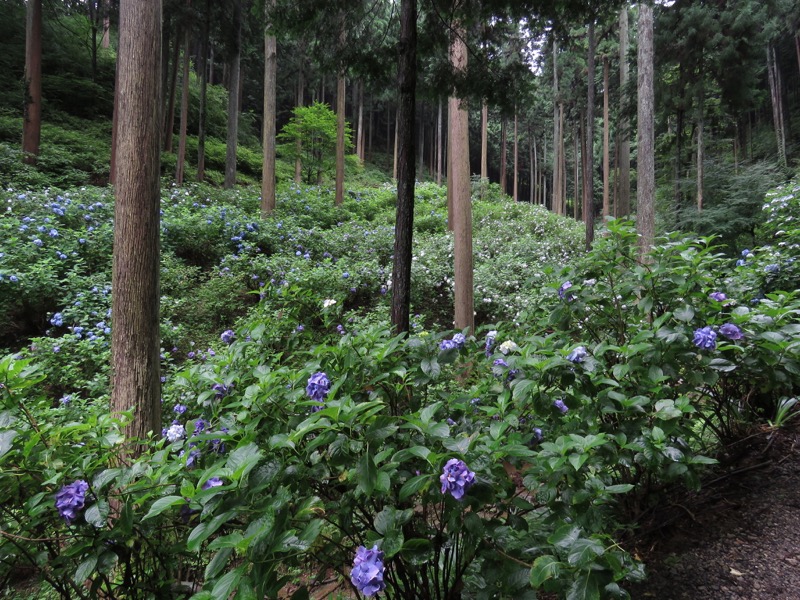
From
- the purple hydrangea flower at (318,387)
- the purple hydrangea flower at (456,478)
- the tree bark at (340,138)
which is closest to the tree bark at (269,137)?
the tree bark at (340,138)

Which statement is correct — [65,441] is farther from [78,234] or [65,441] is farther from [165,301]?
[78,234]

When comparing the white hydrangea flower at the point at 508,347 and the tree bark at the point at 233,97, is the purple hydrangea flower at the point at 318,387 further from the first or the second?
the tree bark at the point at 233,97

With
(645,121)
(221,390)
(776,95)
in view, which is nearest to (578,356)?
(221,390)

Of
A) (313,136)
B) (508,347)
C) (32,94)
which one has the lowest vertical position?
(508,347)

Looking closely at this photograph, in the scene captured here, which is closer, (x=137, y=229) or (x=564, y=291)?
(x=564, y=291)

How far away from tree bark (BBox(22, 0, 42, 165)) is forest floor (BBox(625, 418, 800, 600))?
1351 centimetres

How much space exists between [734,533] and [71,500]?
257cm

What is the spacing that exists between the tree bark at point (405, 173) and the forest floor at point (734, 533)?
5.89ft

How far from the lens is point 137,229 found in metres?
3.01

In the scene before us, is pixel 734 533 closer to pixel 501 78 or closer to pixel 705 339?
pixel 705 339

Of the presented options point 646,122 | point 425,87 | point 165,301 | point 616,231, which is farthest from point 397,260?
point 646,122

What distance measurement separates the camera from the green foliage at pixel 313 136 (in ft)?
50.1

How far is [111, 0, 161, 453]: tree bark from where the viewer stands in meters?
2.92

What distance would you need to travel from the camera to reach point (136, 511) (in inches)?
52.6
